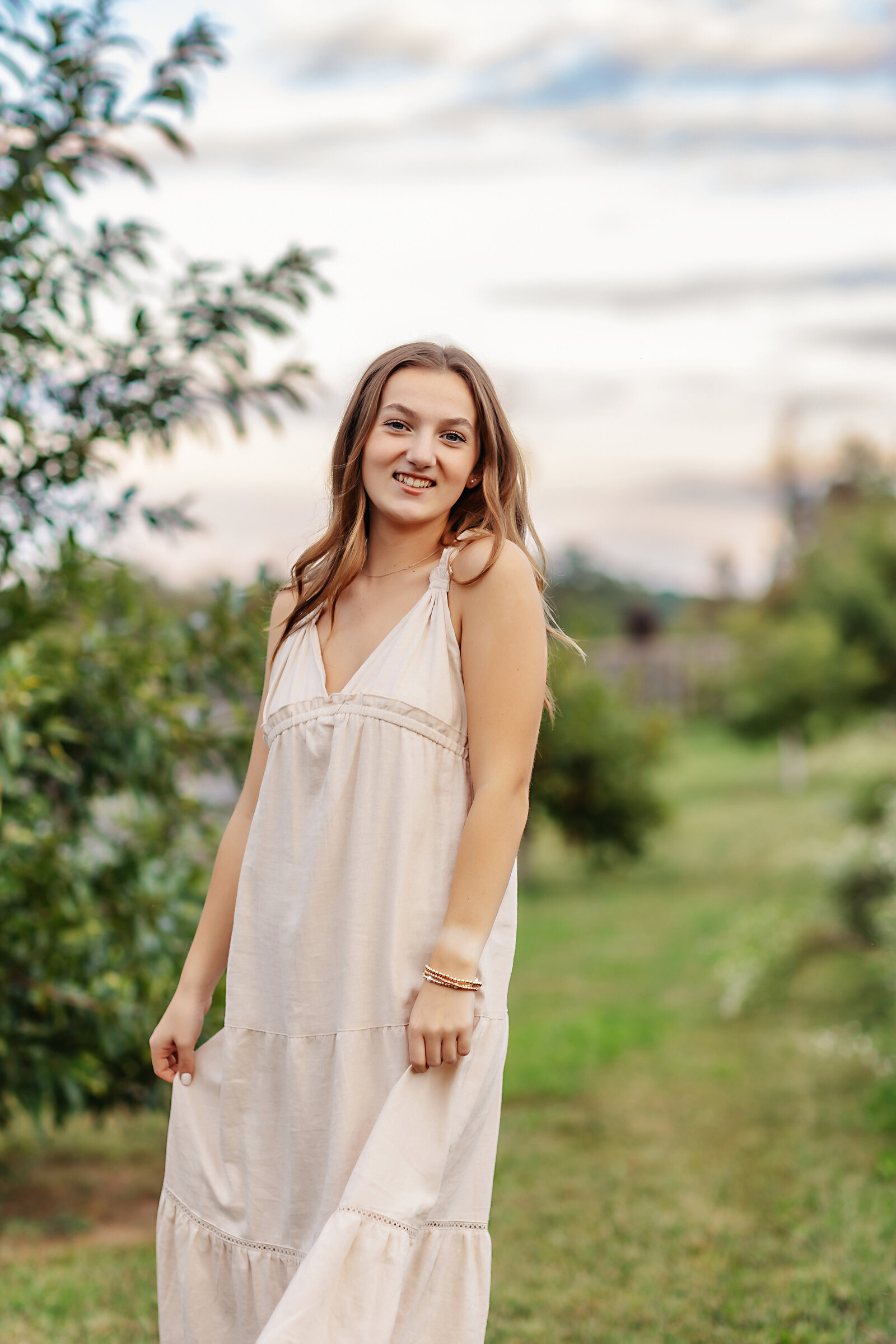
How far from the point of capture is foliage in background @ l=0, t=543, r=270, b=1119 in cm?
365

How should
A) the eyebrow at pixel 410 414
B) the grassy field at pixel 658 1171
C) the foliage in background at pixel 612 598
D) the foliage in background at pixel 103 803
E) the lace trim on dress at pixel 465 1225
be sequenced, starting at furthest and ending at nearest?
the foliage in background at pixel 612 598 < the foliage in background at pixel 103 803 < the grassy field at pixel 658 1171 < the eyebrow at pixel 410 414 < the lace trim on dress at pixel 465 1225

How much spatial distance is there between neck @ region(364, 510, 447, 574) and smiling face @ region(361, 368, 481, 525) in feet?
0.18

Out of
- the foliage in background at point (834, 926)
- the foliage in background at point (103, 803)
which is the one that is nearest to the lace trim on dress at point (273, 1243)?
the foliage in background at point (103, 803)

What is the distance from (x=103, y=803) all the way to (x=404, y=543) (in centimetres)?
247

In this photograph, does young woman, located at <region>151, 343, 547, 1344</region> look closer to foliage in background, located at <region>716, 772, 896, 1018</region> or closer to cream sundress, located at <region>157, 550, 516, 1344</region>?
cream sundress, located at <region>157, 550, 516, 1344</region>

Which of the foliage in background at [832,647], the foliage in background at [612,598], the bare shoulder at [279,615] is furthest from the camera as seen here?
the foliage in background at [612,598]

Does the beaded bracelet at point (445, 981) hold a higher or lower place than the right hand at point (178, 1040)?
higher

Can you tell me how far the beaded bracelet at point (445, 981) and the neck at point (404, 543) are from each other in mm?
672

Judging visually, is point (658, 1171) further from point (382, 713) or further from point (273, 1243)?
point (382, 713)

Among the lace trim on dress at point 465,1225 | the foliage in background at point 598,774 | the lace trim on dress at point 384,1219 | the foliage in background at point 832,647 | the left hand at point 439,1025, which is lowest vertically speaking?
the lace trim on dress at point 465,1225

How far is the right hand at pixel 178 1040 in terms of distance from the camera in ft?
6.99

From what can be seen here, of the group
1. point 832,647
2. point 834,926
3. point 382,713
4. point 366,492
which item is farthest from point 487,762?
point 832,647

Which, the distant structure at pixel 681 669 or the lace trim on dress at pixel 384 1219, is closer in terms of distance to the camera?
the lace trim on dress at pixel 384 1219

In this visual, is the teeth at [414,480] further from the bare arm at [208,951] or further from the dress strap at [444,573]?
the bare arm at [208,951]
